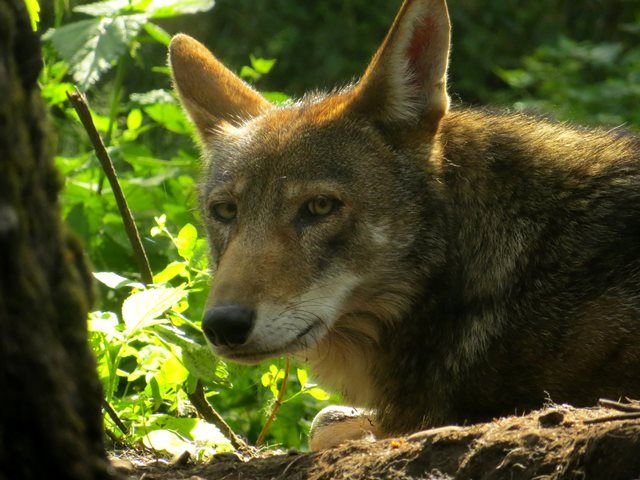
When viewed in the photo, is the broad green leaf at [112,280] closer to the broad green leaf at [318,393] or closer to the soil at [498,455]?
the broad green leaf at [318,393]

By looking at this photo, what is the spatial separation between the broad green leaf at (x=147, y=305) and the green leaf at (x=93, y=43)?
1402 millimetres

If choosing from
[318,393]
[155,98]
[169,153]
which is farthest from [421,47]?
[169,153]

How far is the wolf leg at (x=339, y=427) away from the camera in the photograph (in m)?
4.62

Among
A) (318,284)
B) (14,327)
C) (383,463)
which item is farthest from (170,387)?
(14,327)

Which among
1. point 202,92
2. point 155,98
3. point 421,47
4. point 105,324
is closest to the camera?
point 105,324

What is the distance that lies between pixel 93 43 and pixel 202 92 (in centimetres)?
62

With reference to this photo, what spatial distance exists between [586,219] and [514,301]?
1.51 feet

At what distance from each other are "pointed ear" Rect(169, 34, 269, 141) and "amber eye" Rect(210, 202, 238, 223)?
2.24 ft

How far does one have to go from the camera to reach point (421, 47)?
4355 millimetres

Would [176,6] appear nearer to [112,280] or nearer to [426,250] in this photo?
[112,280]

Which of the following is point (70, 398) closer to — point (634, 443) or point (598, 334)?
point (634, 443)

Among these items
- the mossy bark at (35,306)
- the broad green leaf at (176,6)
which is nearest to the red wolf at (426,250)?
the broad green leaf at (176,6)

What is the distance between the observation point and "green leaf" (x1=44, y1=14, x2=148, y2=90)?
4.94 meters

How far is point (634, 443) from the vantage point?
2561 mm
